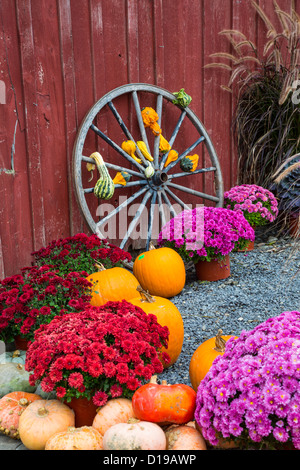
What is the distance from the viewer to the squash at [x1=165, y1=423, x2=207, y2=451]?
1229 mm

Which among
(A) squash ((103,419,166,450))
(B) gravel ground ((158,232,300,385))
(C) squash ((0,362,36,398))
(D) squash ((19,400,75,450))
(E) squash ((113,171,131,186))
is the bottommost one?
(B) gravel ground ((158,232,300,385))

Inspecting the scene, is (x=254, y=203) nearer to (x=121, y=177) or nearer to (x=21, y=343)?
(x=121, y=177)

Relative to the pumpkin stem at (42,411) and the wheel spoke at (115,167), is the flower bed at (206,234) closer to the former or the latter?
the wheel spoke at (115,167)

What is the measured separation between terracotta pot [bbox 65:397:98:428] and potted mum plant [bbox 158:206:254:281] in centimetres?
158

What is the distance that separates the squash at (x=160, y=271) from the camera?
268cm

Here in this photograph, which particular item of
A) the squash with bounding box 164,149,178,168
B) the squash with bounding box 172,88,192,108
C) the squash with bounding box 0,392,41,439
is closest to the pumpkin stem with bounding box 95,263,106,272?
the squash with bounding box 0,392,41,439

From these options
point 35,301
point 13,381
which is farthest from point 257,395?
point 35,301

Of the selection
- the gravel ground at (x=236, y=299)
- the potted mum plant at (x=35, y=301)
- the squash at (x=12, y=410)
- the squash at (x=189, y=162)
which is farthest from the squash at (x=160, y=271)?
the squash at (x=12, y=410)

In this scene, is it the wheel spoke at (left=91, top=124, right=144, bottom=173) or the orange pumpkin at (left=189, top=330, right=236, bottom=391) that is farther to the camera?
the wheel spoke at (left=91, top=124, right=144, bottom=173)

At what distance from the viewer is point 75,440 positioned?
48.3 inches

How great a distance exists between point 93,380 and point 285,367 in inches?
21.8

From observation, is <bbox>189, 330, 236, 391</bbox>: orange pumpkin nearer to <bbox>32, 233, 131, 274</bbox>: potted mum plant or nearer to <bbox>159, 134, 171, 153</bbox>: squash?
<bbox>32, 233, 131, 274</bbox>: potted mum plant
